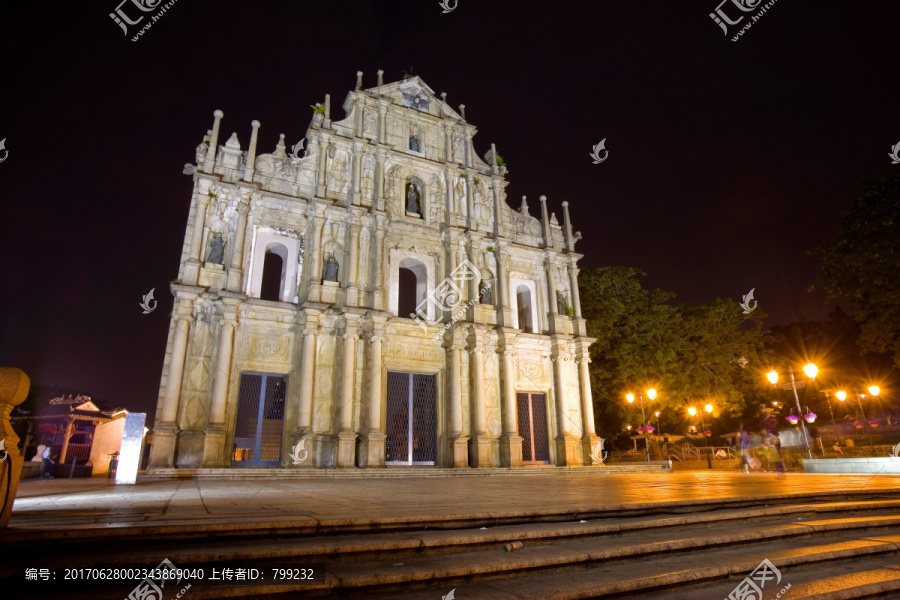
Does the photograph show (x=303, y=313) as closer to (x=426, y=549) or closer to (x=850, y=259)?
(x=426, y=549)

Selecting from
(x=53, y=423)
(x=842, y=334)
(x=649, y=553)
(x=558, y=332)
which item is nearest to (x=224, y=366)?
(x=53, y=423)

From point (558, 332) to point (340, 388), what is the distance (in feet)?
32.6

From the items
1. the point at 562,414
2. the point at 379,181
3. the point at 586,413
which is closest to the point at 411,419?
the point at 562,414

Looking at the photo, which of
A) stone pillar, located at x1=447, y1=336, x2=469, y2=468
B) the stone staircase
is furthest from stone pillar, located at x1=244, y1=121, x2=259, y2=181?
the stone staircase

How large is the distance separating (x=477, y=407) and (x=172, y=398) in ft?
34.5

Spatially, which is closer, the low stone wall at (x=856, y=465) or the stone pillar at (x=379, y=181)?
the low stone wall at (x=856, y=465)

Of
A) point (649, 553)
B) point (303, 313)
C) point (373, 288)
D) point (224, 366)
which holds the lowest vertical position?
point (649, 553)

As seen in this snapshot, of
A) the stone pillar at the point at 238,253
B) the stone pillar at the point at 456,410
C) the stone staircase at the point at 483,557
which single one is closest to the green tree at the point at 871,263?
the stone pillar at the point at 456,410

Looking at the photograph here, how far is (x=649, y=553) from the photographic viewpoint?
412cm

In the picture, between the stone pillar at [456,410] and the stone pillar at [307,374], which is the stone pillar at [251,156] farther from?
the stone pillar at [456,410]

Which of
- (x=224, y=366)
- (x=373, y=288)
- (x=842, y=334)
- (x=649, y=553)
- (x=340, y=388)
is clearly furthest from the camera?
(x=842, y=334)

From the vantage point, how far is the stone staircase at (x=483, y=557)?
3084 mm

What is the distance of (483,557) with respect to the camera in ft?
A: 12.2

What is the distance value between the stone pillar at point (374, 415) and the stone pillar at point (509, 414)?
15.9ft
